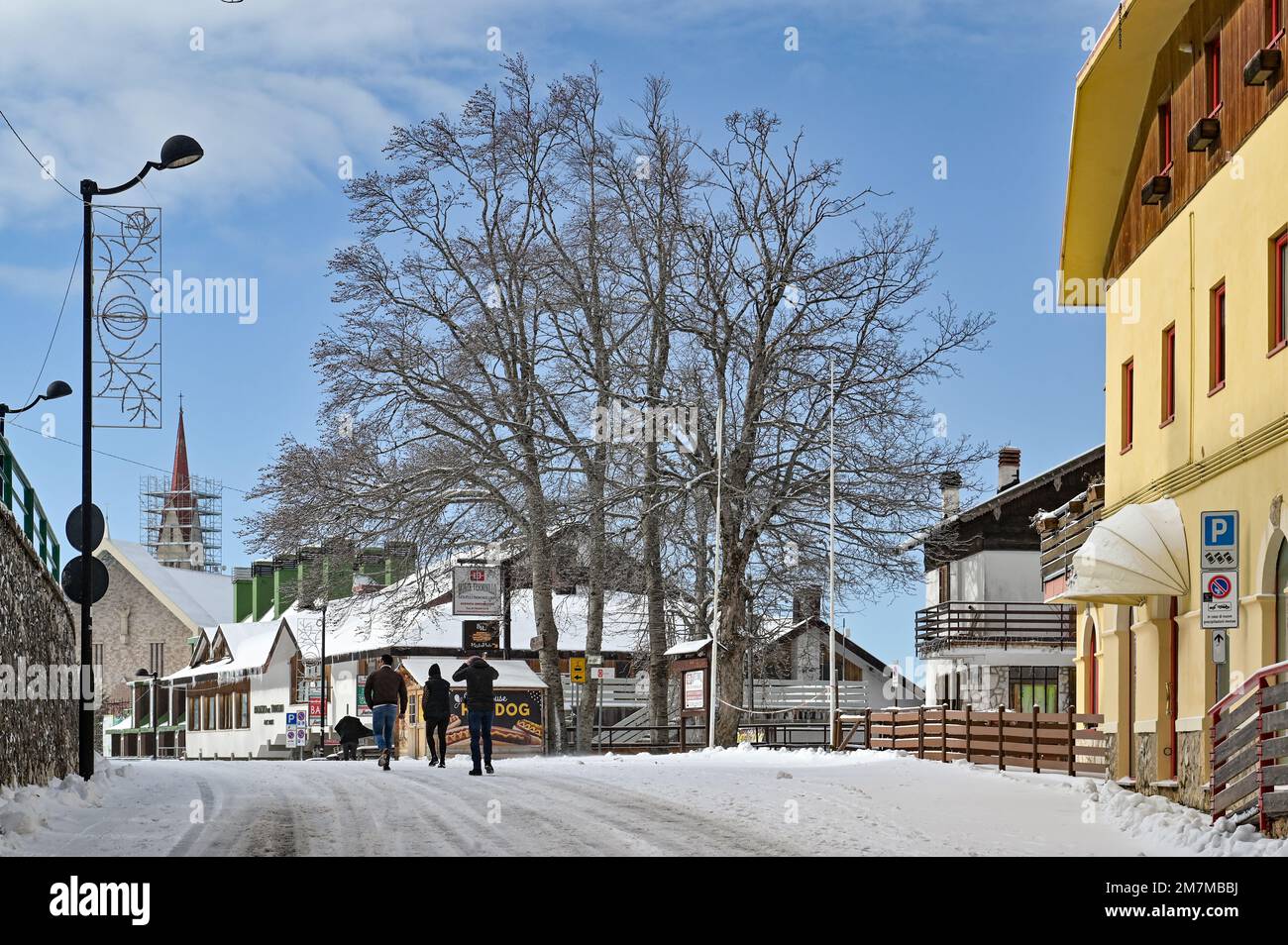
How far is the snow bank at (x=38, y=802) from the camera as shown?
13.6 meters

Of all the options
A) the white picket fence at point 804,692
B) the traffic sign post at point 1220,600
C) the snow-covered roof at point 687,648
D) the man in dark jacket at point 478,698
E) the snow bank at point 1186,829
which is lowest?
the white picket fence at point 804,692

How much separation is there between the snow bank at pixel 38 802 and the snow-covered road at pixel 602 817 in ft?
0.11

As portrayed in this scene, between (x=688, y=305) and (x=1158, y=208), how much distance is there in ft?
58.3

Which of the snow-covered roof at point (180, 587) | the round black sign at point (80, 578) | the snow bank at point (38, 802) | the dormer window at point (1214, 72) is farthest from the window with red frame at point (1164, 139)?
the snow-covered roof at point (180, 587)

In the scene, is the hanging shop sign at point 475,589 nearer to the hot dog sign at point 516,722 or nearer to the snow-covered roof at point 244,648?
the hot dog sign at point 516,722

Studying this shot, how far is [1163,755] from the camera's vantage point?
22.8 metres

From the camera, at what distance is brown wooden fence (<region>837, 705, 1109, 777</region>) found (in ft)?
93.4

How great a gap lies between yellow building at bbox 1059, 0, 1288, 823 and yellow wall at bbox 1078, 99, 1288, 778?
0.03m

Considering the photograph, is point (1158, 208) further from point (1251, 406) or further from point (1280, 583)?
point (1280, 583)

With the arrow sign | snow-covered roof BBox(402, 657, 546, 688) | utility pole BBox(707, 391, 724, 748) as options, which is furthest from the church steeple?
the arrow sign

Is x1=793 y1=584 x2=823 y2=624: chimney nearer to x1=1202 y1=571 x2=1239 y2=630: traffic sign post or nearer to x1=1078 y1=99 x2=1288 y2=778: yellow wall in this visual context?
x1=1078 y1=99 x2=1288 y2=778: yellow wall
